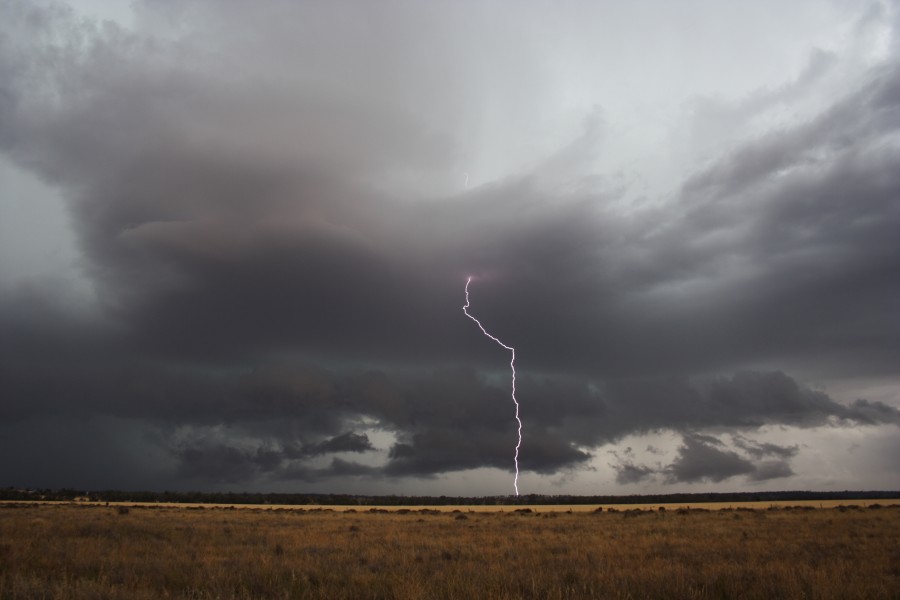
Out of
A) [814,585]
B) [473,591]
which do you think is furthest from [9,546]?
[814,585]

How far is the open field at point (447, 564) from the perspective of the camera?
1171 cm

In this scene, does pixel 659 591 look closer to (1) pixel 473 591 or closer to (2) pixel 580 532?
(1) pixel 473 591

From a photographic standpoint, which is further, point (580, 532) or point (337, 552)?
point (580, 532)

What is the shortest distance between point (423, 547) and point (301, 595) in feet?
39.7

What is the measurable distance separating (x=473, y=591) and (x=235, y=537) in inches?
771

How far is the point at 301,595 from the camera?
1178cm

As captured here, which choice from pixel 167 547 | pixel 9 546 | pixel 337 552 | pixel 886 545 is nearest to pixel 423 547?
pixel 337 552

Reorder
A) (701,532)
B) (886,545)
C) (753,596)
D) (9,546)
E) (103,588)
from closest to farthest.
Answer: (103,588), (753,596), (9,546), (886,545), (701,532)

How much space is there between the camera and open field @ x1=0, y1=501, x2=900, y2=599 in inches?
461

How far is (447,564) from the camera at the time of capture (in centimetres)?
1714

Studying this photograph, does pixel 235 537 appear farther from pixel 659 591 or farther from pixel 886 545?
pixel 886 545

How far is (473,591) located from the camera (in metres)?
11.2

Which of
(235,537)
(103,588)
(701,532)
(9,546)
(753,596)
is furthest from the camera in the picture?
(701,532)

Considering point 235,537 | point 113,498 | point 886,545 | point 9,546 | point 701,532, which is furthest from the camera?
point 113,498
